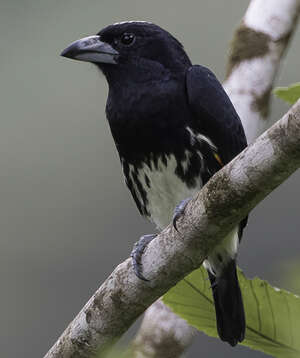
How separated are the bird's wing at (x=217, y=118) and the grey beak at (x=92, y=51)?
306 mm

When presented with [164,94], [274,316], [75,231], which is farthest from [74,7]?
[274,316]

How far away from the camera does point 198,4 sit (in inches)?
171

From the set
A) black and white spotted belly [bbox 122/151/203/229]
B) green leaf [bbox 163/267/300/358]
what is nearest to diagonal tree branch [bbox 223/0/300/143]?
black and white spotted belly [bbox 122/151/203/229]

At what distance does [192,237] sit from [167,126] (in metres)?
0.68

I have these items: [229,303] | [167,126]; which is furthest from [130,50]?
[229,303]

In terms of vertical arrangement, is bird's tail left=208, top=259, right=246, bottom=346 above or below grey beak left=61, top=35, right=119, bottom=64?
below

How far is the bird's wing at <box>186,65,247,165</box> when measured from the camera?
256 centimetres

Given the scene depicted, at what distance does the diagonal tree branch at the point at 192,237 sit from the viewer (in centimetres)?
169

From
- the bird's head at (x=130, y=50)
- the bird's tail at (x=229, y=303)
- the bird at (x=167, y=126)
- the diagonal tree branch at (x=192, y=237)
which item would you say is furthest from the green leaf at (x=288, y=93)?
the bird's head at (x=130, y=50)

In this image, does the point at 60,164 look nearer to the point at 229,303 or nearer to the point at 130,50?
the point at 130,50

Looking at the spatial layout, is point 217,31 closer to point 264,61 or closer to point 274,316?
point 264,61

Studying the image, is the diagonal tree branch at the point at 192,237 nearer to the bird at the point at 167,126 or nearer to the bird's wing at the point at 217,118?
the bird at the point at 167,126

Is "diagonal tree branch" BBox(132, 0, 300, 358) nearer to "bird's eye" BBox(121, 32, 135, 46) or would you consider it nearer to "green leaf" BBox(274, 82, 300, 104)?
"bird's eye" BBox(121, 32, 135, 46)

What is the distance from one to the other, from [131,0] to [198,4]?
1.44 feet
